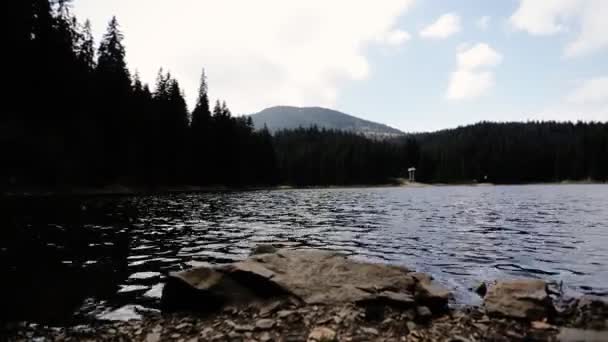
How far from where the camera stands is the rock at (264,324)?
8.17 meters

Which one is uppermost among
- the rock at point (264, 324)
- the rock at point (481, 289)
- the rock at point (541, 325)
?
the rock at point (541, 325)

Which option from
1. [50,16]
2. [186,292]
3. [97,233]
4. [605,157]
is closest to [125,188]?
[50,16]

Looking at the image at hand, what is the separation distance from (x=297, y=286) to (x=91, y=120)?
214ft

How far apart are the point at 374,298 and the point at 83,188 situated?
6390cm

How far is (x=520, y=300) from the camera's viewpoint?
8.95 meters

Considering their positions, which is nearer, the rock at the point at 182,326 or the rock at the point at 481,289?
the rock at the point at 182,326

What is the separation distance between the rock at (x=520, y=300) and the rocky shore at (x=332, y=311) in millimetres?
22

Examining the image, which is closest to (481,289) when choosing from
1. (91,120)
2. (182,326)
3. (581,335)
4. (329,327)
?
Result: (581,335)

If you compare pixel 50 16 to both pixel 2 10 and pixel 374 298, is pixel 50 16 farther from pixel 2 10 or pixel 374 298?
pixel 374 298

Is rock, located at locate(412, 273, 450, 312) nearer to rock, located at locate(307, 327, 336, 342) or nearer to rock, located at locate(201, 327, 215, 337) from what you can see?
rock, located at locate(307, 327, 336, 342)

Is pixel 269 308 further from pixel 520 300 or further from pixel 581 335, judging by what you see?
pixel 581 335

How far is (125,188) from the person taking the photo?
72.9 meters

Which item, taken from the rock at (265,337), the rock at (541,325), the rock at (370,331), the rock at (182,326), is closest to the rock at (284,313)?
the rock at (265,337)

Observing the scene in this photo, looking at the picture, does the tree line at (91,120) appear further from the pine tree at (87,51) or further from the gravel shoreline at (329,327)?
the gravel shoreline at (329,327)
